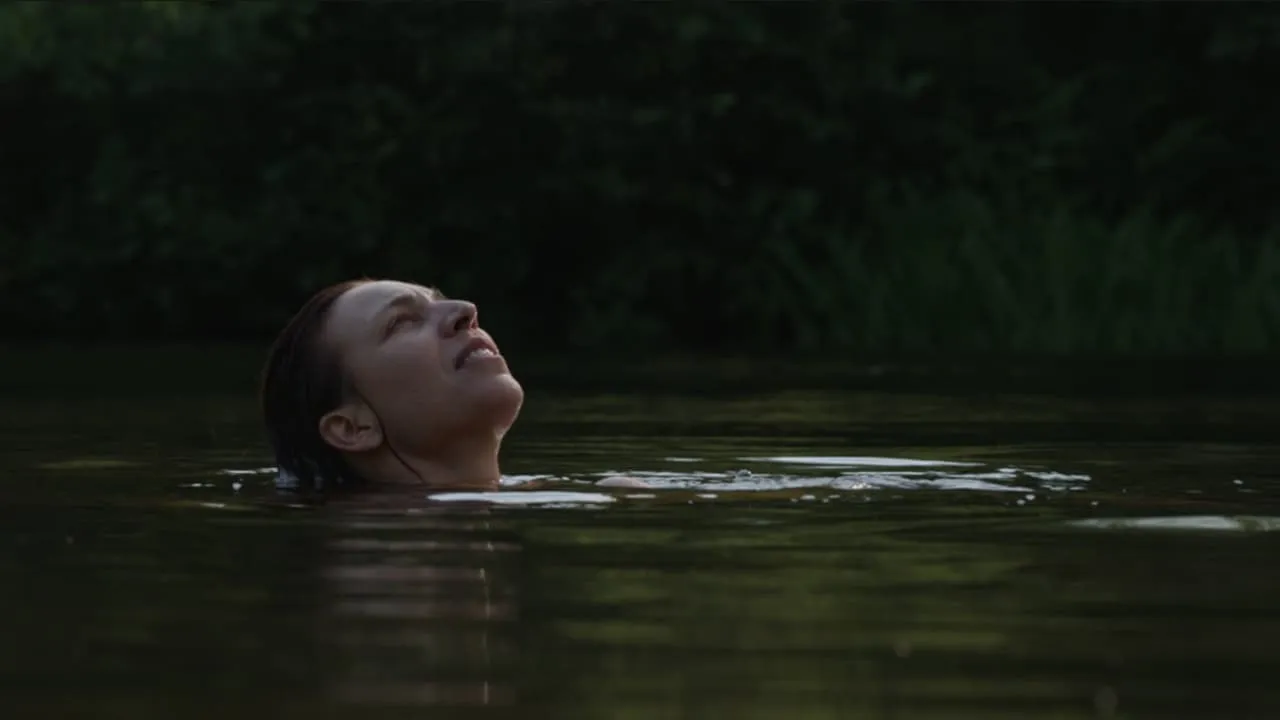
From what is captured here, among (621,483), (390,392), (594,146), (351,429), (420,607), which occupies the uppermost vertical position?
(594,146)

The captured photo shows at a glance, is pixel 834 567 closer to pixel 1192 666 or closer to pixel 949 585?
pixel 949 585

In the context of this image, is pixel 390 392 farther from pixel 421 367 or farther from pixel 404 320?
pixel 404 320

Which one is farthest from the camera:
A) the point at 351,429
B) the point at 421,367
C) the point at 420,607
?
the point at 351,429

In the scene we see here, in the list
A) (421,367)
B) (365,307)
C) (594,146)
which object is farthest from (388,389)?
(594,146)

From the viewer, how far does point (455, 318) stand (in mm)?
8117

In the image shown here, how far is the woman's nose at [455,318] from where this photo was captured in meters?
8.11

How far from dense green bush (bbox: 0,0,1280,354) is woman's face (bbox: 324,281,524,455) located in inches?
562

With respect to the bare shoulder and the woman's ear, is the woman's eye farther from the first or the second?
the bare shoulder

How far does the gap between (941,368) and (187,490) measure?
370 inches

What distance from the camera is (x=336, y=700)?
395 centimetres

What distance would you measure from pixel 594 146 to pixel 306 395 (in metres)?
15.2

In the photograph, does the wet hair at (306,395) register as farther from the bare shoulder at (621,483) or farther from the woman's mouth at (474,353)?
the bare shoulder at (621,483)

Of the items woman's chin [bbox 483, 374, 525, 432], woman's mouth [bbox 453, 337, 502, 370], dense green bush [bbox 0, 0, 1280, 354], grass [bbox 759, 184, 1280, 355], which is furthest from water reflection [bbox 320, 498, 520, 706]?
dense green bush [bbox 0, 0, 1280, 354]

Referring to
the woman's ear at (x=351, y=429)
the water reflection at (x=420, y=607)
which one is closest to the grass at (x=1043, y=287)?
the woman's ear at (x=351, y=429)
